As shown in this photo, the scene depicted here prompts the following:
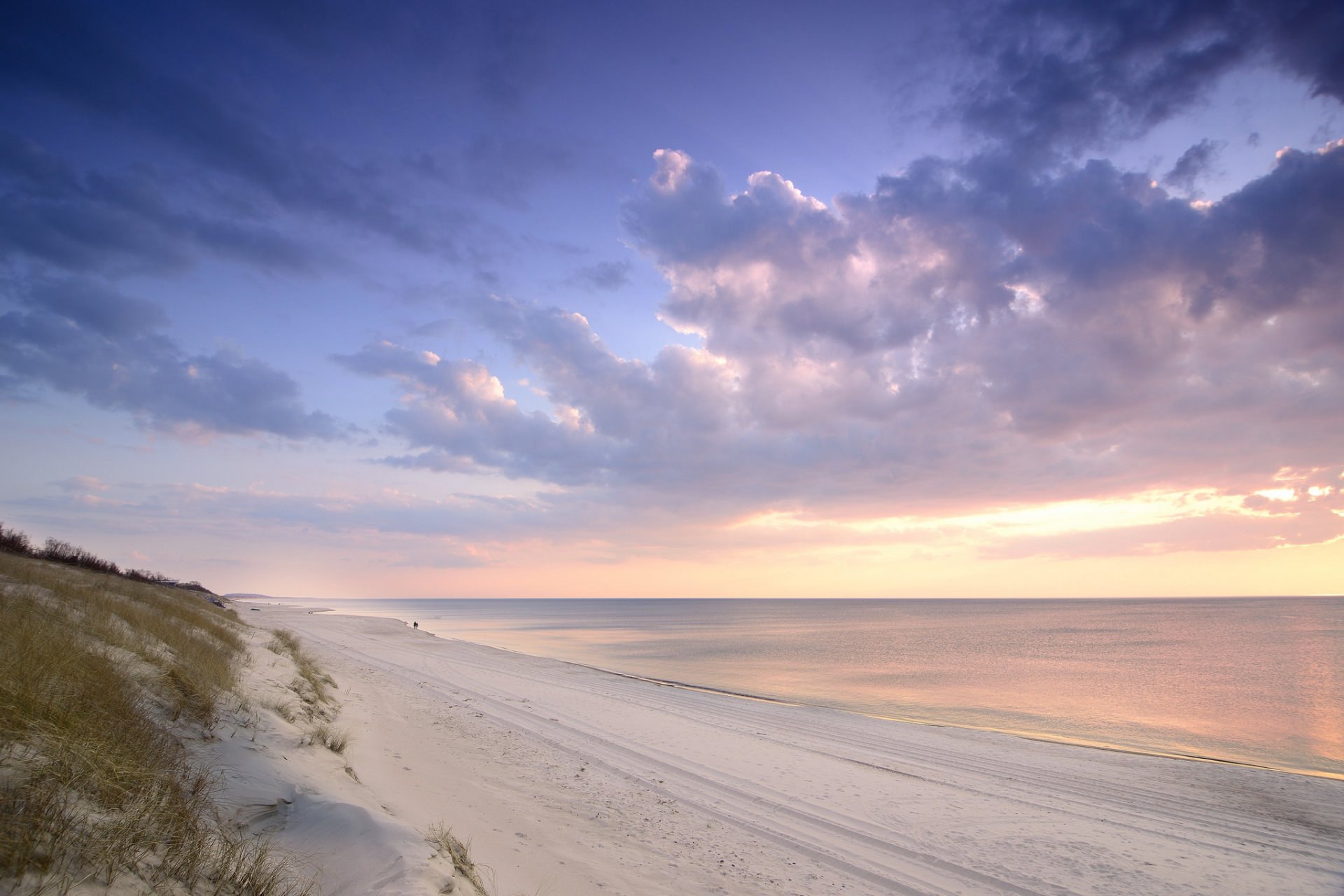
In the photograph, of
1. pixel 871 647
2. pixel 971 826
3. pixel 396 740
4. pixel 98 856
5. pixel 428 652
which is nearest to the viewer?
pixel 98 856

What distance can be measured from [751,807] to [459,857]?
6.48 meters

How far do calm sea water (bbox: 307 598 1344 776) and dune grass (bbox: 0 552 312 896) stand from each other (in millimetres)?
24175

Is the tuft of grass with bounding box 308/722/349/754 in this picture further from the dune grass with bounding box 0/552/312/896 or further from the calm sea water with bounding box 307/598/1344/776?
the calm sea water with bounding box 307/598/1344/776

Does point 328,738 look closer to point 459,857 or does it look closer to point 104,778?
point 459,857

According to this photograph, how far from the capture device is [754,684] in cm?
3244

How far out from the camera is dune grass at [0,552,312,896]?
3.64 m

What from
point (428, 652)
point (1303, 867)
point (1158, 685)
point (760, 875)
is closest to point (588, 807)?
point (760, 875)

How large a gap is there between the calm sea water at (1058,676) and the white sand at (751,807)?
5738 millimetres

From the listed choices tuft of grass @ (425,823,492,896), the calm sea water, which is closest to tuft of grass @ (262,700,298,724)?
tuft of grass @ (425,823,492,896)

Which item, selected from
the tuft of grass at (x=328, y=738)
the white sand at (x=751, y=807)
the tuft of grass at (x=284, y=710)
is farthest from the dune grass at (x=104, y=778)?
the tuft of grass at (x=284, y=710)

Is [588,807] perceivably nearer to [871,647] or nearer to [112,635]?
[112,635]

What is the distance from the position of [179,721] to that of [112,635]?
3.67 metres

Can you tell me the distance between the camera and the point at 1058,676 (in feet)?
125

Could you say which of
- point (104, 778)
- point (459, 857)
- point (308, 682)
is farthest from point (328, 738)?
point (104, 778)
